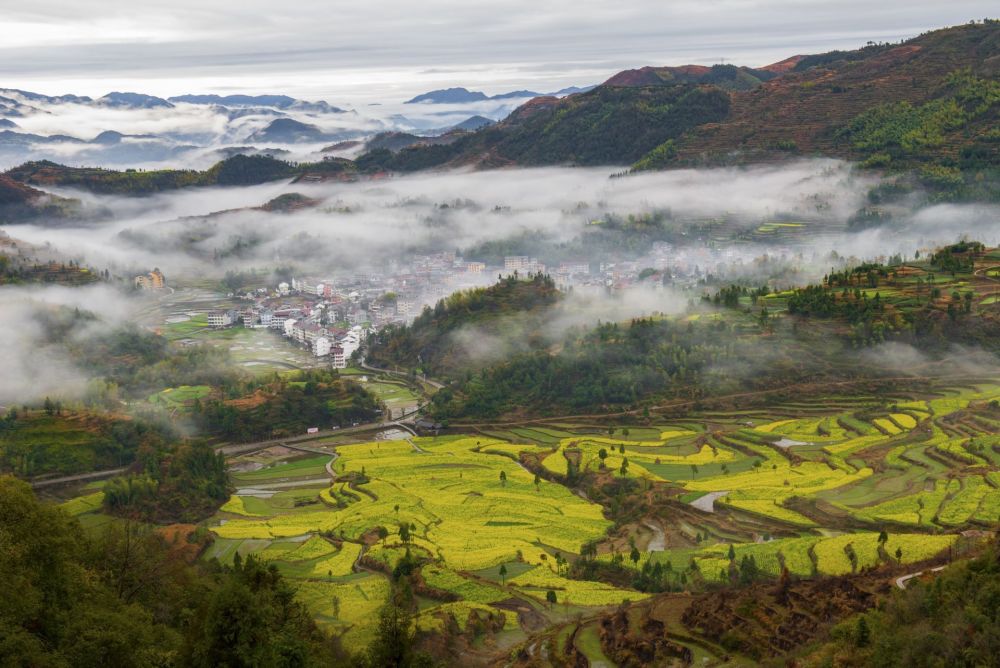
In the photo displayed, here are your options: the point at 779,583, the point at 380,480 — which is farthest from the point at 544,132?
the point at 779,583

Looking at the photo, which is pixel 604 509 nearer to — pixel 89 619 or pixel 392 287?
pixel 89 619

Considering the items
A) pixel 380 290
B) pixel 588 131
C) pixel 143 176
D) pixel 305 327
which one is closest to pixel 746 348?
pixel 305 327

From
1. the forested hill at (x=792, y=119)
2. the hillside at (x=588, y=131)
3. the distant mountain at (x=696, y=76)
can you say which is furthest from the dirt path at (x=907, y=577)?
the distant mountain at (x=696, y=76)

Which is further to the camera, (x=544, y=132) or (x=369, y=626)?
(x=544, y=132)

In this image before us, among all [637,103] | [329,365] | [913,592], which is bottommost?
[329,365]

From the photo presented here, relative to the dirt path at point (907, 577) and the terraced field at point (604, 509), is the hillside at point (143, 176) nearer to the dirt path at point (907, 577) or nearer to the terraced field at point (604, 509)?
the terraced field at point (604, 509)

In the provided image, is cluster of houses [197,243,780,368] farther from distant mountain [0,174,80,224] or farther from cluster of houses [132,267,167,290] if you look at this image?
distant mountain [0,174,80,224]

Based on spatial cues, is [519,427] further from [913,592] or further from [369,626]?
[913,592]
